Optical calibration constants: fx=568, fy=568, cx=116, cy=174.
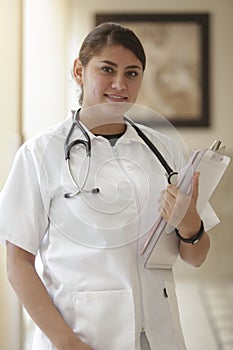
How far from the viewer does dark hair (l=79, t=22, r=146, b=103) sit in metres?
1.01

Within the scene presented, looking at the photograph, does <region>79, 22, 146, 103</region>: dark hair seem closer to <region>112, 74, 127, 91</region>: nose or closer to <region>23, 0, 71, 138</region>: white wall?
<region>112, 74, 127, 91</region>: nose

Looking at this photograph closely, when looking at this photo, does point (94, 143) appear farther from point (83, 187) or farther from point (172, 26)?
point (172, 26)

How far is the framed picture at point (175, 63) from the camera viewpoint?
54.8 inches

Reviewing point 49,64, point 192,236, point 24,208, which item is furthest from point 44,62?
point 192,236

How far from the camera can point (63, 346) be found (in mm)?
938

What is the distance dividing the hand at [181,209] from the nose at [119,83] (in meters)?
0.19

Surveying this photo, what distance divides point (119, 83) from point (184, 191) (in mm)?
222

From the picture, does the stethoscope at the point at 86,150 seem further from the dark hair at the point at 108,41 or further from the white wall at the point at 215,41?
the white wall at the point at 215,41

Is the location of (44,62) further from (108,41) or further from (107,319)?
(107,319)

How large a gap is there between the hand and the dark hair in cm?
25

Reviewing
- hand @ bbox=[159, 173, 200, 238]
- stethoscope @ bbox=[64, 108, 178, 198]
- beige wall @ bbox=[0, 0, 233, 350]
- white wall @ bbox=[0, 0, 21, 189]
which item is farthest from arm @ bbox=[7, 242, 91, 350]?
white wall @ bbox=[0, 0, 21, 189]

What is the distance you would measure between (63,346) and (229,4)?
923mm

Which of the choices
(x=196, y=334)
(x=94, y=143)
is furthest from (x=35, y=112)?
(x=196, y=334)

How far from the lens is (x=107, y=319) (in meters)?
0.97
